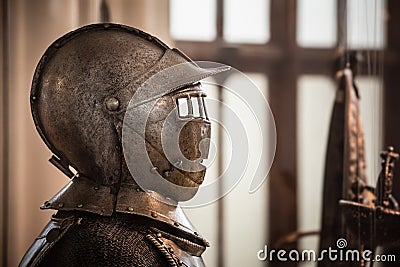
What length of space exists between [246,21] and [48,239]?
1.33 metres

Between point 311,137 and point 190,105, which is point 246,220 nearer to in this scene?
point 311,137

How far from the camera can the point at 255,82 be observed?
3.14 meters

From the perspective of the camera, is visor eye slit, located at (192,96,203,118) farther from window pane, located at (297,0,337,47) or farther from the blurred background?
window pane, located at (297,0,337,47)

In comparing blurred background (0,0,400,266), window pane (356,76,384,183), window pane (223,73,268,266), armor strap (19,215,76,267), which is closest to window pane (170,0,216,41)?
blurred background (0,0,400,266)

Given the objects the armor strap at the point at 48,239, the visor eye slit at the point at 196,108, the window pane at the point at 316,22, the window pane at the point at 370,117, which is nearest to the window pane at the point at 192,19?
the window pane at the point at 316,22

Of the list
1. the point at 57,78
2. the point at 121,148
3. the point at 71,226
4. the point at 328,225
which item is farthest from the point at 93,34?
the point at 328,225

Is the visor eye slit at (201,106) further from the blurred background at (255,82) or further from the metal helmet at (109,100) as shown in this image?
the blurred background at (255,82)

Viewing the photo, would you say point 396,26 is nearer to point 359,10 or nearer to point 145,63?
point 359,10

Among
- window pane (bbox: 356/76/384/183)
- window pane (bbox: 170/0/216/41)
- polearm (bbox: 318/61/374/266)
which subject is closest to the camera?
polearm (bbox: 318/61/374/266)

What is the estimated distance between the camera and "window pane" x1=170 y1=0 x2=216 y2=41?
2.88 meters

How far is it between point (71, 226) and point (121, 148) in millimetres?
190

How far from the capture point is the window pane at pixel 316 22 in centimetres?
323

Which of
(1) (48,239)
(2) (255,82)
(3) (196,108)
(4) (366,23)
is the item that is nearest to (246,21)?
(2) (255,82)

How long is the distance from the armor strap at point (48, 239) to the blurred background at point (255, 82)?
0.45 m
